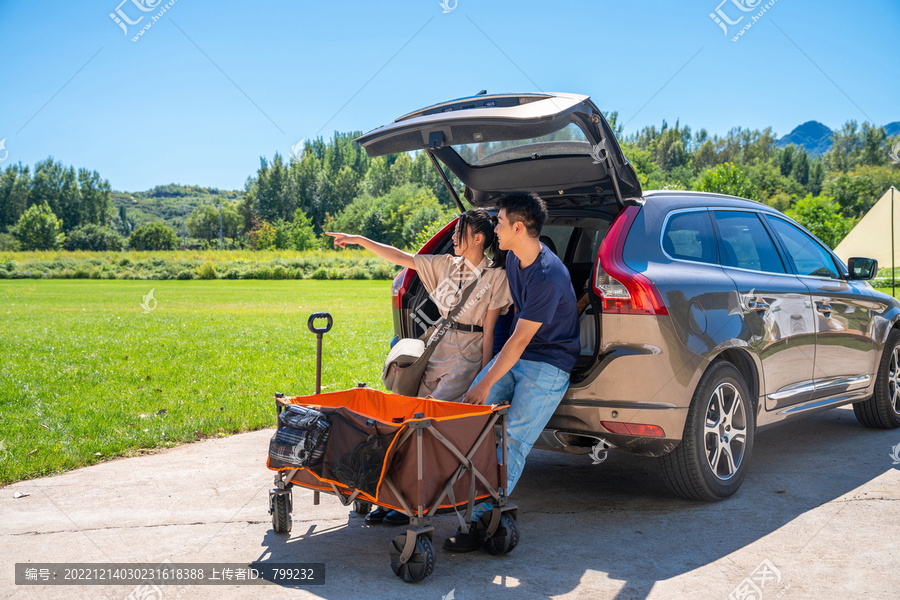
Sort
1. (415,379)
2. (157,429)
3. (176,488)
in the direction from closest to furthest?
(415,379), (176,488), (157,429)

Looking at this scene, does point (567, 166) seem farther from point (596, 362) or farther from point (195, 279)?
point (195, 279)

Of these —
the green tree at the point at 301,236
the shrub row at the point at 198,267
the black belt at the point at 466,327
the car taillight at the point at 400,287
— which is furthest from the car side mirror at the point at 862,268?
the green tree at the point at 301,236

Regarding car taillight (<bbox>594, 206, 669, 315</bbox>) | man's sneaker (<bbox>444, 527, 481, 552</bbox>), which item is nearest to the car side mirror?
car taillight (<bbox>594, 206, 669, 315</bbox>)

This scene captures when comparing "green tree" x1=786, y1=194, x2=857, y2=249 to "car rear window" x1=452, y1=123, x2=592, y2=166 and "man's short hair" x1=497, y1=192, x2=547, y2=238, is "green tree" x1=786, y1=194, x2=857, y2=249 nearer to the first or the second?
"car rear window" x1=452, y1=123, x2=592, y2=166

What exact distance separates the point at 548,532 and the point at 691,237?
2.04 m

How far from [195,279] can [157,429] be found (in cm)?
A: 4771

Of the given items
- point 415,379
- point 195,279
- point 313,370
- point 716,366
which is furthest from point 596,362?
point 195,279

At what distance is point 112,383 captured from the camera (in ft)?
28.1

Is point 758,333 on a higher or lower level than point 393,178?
lower

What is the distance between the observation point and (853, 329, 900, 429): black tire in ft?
19.9
